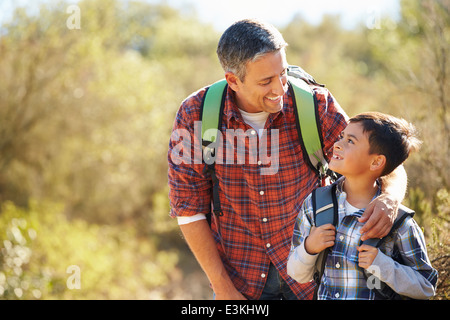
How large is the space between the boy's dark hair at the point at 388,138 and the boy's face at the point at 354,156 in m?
0.02

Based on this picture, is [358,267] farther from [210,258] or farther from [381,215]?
[210,258]

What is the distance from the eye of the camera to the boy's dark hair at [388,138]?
6.68 ft

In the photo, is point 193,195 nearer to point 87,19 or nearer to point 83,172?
point 87,19

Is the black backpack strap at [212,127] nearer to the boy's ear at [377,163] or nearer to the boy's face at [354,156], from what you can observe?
the boy's face at [354,156]

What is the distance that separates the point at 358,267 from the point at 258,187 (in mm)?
705

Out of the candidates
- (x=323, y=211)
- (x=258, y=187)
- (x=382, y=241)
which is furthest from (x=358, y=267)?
(x=258, y=187)

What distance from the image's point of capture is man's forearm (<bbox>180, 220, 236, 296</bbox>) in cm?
251

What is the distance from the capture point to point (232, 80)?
8.12 ft

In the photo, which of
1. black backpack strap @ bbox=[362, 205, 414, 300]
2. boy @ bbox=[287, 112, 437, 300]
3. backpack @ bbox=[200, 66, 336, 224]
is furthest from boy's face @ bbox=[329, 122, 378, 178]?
backpack @ bbox=[200, 66, 336, 224]

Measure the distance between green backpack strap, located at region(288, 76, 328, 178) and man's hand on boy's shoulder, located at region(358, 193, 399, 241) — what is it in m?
0.56

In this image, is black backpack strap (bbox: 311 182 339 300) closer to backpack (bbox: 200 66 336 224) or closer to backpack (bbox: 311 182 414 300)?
backpack (bbox: 311 182 414 300)
